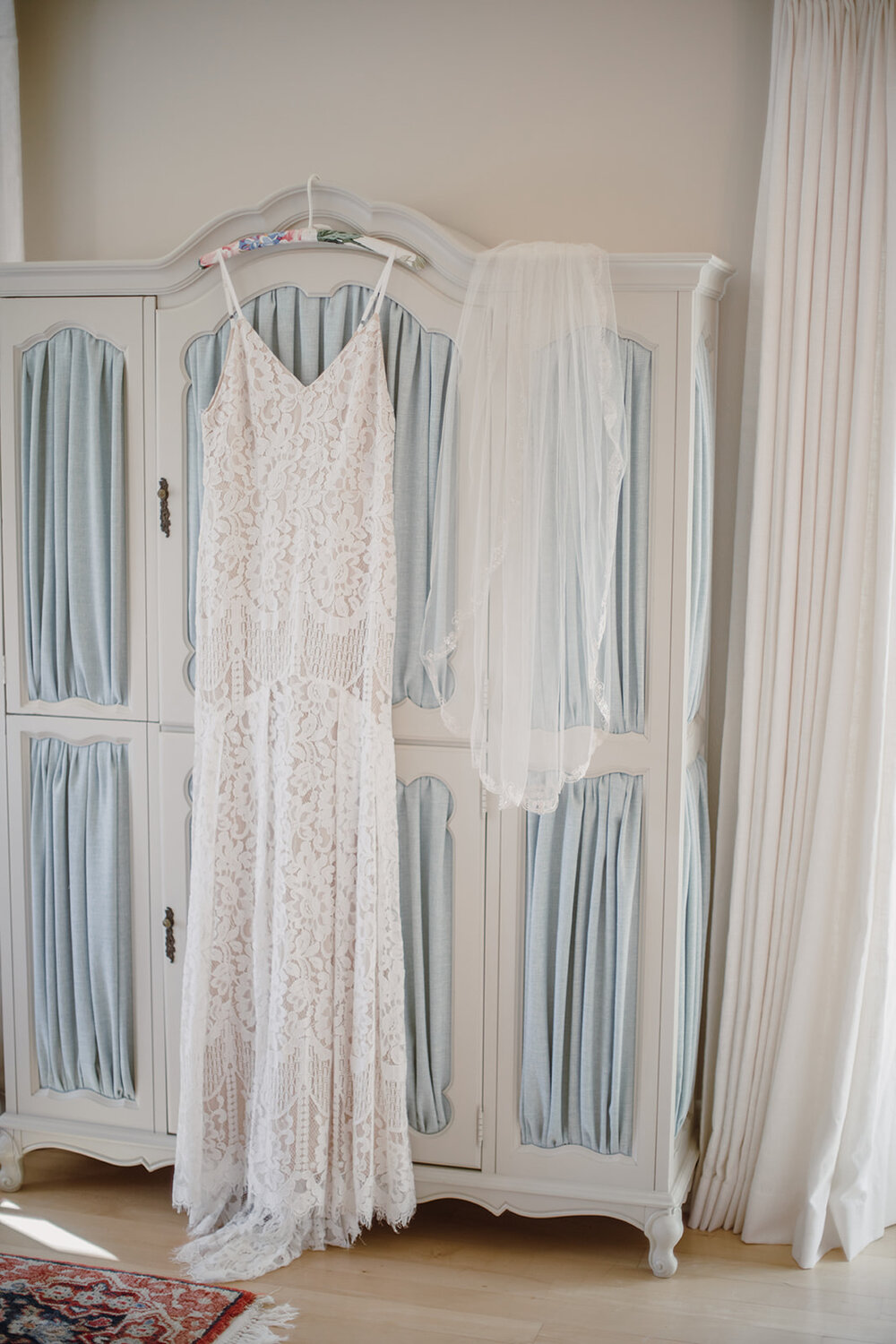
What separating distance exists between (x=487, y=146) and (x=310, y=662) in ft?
4.28

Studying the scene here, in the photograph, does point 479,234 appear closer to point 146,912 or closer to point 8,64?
point 8,64

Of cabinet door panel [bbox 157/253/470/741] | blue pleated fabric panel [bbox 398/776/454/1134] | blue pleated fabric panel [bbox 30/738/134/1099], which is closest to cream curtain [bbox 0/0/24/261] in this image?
cabinet door panel [bbox 157/253/470/741]

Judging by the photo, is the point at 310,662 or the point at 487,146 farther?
the point at 487,146

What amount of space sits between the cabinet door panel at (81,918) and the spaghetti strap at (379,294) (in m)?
0.99

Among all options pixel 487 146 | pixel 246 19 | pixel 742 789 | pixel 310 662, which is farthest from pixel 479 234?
pixel 742 789

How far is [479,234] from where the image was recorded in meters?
2.68

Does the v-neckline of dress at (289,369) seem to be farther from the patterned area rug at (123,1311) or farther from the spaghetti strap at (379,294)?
the patterned area rug at (123,1311)

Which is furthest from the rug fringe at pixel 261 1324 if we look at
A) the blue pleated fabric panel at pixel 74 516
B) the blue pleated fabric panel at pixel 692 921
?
the blue pleated fabric panel at pixel 74 516

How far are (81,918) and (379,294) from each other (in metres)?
1.48

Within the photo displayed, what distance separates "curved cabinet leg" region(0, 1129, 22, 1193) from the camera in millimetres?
2611

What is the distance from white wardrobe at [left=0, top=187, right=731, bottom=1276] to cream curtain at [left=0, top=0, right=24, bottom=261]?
1.73 ft

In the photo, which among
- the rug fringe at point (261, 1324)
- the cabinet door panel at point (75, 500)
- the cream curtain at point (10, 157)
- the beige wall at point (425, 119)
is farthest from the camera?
the cream curtain at point (10, 157)

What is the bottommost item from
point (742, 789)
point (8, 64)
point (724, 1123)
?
point (724, 1123)

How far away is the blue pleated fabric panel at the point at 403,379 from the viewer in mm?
2260
